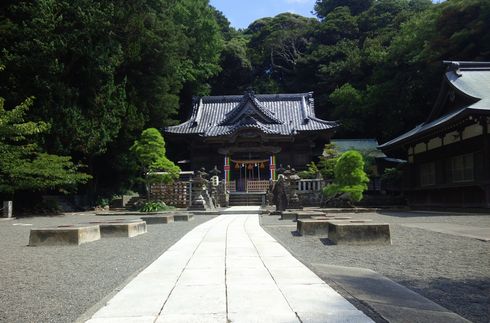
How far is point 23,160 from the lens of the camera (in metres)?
16.2

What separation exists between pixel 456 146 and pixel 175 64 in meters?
18.0

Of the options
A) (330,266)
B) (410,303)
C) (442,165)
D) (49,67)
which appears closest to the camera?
(410,303)

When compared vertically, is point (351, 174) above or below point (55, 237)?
above

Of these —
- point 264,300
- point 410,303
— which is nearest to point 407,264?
point 410,303

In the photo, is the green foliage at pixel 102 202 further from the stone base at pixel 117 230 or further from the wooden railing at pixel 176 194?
the stone base at pixel 117 230

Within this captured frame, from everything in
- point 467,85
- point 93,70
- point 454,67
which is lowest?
point 467,85

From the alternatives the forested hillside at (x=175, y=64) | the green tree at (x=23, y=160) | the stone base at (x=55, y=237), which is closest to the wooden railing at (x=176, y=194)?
the forested hillside at (x=175, y=64)

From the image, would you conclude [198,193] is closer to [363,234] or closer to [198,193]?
[198,193]

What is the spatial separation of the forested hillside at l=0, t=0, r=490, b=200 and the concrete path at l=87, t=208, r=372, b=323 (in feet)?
50.1

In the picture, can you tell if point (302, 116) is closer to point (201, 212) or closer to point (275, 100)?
point (275, 100)

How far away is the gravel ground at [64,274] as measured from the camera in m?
3.73

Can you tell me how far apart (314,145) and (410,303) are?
1066 inches

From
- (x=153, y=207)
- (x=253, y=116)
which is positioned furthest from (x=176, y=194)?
(x=253, y=116)

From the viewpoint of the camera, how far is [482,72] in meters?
19.6
